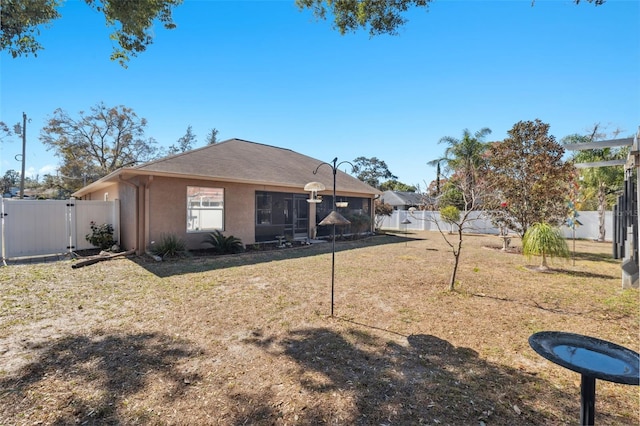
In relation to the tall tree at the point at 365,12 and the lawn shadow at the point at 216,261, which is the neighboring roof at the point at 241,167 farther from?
the tall tree at the point at 365,12

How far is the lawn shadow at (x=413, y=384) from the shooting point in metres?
2.37

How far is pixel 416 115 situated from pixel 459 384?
11585 millimetres

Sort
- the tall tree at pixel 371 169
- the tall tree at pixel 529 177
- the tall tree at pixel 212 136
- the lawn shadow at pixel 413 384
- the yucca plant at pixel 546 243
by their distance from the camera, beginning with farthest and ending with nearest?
the tall tree at pixel 371 169, the tall tree at pixel 212 136, the tall tree at pixel 529 177, the yucca plant at pixel 546 243, the lawn shadow at pixel 413 384

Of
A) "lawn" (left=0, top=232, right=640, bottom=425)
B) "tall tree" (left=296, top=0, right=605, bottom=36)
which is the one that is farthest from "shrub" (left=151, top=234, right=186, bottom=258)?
"tall tree" (left=296, top=0, right=605, bottom=36)

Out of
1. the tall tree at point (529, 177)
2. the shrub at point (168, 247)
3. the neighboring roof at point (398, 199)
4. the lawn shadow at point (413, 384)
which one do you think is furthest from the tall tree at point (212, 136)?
the lawn shadow at point (413, 384)

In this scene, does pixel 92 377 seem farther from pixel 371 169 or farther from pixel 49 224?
pixel 371 169

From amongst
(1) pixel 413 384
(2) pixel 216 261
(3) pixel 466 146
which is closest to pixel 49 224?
(2) pixel 216 261

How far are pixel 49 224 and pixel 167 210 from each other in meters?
3.71

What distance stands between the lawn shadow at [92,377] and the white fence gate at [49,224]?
7.59m

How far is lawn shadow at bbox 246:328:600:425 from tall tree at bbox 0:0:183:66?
6.02 m

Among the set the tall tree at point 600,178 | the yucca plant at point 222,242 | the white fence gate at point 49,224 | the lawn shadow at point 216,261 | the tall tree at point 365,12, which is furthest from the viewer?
the tall tree at point 600,178

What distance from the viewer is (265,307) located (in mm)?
4992

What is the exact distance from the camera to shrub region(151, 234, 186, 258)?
9.04m

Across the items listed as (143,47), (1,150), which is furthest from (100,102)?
(143,47)
